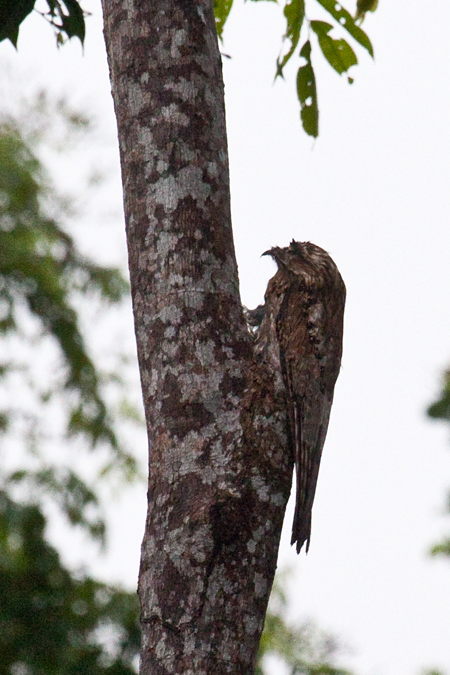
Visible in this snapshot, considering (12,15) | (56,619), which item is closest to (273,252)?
(12,15)

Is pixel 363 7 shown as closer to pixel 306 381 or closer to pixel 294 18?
pixel 294 18

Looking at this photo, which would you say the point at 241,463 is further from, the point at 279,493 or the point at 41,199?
the point at 41,199

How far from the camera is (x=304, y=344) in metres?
2.54

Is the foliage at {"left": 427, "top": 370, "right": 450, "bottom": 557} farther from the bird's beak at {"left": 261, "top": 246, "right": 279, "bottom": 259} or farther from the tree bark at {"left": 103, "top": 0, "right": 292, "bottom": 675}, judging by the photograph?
the tree bark at {"left": 103, "top": 0, "right": 292, "bottom": 675}

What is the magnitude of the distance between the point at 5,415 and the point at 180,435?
235 inches

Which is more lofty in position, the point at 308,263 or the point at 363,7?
the point at 363,7

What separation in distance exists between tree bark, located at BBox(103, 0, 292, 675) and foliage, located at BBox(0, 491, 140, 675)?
3648 millimetres

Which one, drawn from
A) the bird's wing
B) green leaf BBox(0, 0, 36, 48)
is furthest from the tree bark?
green leaf BBox(0, 0, 36, 48)

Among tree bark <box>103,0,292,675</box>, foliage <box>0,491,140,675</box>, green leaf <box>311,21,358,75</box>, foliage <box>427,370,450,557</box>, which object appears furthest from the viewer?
foliage <box>427,370,450,557</box>

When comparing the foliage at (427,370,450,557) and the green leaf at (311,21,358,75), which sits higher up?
the foliage at (427,370,450,557)

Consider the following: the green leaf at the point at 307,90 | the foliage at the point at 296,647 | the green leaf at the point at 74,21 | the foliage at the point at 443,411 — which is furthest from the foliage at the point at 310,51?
the foliage at the point at 443,411

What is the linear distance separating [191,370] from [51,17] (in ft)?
6.03

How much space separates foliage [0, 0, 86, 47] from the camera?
9.52 ft

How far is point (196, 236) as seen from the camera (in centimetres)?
220
